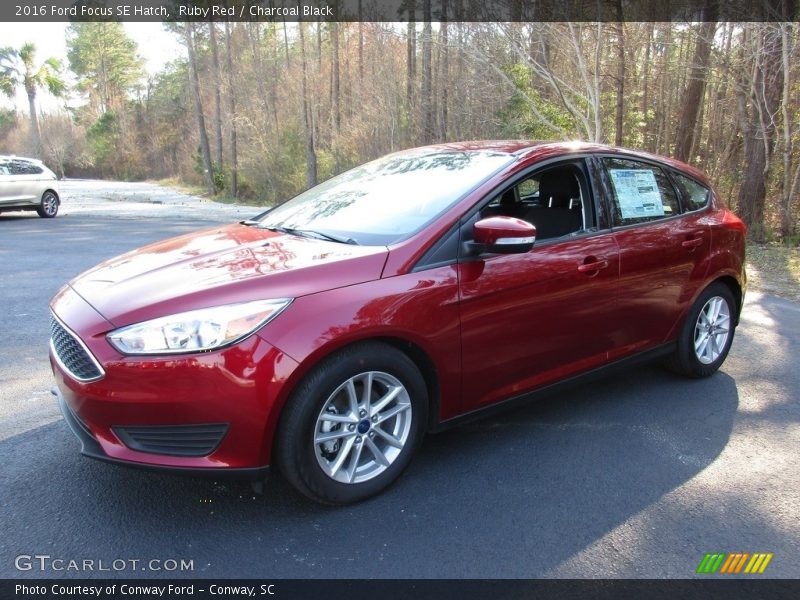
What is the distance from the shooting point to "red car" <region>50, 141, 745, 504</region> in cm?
249

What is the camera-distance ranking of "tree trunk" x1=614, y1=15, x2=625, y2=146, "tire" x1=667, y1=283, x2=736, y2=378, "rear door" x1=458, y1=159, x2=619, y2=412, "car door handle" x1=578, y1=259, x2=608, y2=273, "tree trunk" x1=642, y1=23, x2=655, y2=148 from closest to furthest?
1. "rear door" x1=458, y1=159, x2=619, y2=412
2. "car door handle" x1=578, y1=259, x2=608, y2=273
3. "tire" x1=667, y1=283, x2=736, y2=378
4. "tree trunk" x1=614, y1=15, x2=625, y2=146
5. "tree trunk" x1=642, y1=23, x2=655, y2=148

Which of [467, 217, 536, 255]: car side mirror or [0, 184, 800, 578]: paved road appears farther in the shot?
[467, 217, 536, 255]: car side mirror

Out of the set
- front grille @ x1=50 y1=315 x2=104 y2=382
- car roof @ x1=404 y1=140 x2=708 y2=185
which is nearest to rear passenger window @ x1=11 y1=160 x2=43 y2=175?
car roof @ x1=404 y1=140 x2=708 y2=185

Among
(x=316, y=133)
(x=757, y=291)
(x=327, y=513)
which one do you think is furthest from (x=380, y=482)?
(x=316, y=133)

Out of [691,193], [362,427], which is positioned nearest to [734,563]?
[362,427]

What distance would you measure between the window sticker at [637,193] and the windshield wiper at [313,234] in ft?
5.97

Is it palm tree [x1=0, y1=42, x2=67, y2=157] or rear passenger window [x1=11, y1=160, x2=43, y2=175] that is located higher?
palm tree [x1=0, y1=42, x2=67, y2=157]

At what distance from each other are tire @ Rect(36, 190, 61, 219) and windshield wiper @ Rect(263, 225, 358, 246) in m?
15.8

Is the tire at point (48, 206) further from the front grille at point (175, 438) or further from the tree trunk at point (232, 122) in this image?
the front grille at point (175, 438)

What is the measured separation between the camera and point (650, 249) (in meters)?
3.89

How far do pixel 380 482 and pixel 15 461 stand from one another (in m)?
1.94

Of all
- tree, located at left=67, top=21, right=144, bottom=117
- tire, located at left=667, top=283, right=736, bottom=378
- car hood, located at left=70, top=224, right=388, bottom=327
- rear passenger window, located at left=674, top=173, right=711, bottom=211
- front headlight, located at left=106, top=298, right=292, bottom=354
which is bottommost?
tire, located at left=667, top=283, right=736, bottom=378

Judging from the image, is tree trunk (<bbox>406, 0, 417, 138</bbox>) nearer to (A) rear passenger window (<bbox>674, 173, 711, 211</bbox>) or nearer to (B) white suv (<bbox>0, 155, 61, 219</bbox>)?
(B) white suv (<bbox>0, 155, 61, 219</bbox>)
